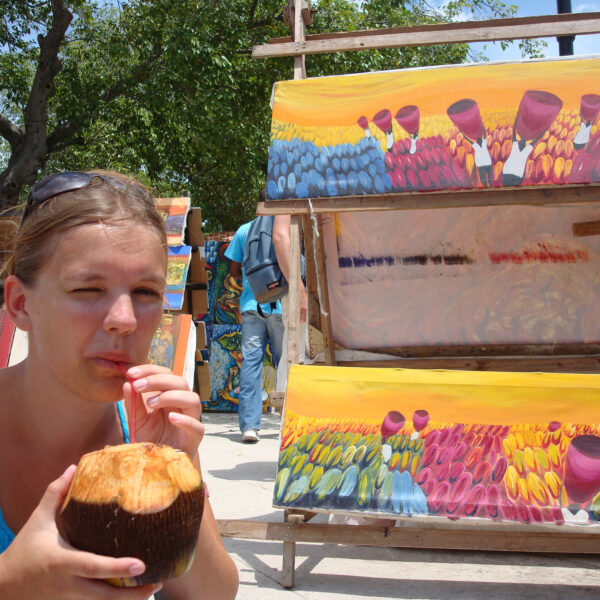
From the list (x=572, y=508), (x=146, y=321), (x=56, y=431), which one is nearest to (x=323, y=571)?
(x=572, y=508)

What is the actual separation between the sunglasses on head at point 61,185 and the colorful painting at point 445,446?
61.2 inches

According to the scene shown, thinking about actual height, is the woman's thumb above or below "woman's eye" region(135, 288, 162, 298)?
below

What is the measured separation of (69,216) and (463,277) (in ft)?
9.79

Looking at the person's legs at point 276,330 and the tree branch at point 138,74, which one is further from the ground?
the tree branch at point 138,74

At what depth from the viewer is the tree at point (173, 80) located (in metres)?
10.6

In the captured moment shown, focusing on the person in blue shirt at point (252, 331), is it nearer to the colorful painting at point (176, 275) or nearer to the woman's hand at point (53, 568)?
the colorful painting at point (176, 275)

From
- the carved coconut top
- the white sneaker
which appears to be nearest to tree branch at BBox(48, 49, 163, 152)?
the white sneaker

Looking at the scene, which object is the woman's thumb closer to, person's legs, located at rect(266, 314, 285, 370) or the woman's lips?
the woman's lips

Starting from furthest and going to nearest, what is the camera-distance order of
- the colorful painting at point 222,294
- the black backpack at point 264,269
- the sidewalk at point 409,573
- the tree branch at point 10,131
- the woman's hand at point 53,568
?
the tree branch at point 10,131 < the colorful painting at point 222,294 < the black backpack at point 264,269 < the sidewalk at point 409,573 < the woman's hand at point 53,568

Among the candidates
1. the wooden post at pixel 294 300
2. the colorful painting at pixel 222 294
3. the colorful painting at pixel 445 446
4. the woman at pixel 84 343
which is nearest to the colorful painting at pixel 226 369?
the colorful painting at pixel 222 294

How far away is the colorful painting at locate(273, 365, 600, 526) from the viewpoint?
2568 mm

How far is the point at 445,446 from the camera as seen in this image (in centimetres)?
268

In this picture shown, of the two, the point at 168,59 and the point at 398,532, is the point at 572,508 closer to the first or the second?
the point at 398,532

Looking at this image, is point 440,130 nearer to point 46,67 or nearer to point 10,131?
point 46,67
